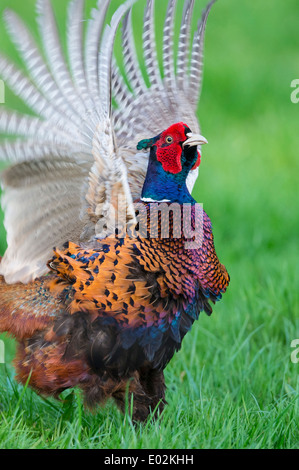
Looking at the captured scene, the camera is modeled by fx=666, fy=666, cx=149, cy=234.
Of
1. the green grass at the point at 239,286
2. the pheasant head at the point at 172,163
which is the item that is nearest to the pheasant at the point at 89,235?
the pheasant head at the point at 172,163

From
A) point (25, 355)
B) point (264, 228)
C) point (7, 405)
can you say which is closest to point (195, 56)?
point (25, 355)

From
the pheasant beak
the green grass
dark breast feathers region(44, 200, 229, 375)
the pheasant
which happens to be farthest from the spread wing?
the green grass

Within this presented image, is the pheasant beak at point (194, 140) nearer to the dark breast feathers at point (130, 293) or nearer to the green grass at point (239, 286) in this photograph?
the dark breast feathers at point (130, 293)

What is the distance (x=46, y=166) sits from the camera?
8.27 ft

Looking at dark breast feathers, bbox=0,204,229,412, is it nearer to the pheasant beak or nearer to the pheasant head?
the pheasant head

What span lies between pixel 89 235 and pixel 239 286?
197cm

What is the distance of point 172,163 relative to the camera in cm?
251

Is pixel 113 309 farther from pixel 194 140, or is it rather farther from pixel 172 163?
pixel 194 140

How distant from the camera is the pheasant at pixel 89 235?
7.93 feet

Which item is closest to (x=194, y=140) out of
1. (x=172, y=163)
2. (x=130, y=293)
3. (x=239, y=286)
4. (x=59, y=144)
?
(x=172, y=163)

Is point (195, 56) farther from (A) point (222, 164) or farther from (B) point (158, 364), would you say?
(A) point (222, 164)

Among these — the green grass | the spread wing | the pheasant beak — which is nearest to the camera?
the spread wing

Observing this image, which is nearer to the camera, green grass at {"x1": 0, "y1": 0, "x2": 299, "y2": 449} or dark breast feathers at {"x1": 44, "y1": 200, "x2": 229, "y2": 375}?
dark breast feathers at {"x1": 44, "y1": 200, "x2": 229, "y2": 375}

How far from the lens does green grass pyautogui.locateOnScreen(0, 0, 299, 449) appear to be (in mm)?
2584
